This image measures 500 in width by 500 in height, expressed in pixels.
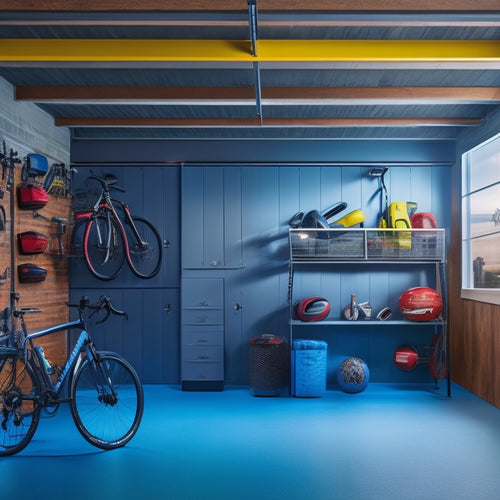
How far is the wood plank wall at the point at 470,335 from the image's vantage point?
5.25 meters

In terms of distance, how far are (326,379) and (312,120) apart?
116 inches

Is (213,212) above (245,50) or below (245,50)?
below

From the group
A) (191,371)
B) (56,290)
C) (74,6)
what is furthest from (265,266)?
(74,6)

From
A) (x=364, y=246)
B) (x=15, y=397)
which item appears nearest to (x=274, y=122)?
(x=364, y=246)

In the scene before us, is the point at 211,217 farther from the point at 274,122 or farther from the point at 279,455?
the point at 279,455

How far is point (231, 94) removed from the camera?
489 cm

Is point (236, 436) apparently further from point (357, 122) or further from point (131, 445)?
point (357, 122)

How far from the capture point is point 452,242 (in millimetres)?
6449

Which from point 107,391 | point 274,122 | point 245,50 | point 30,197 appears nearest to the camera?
point 245,50

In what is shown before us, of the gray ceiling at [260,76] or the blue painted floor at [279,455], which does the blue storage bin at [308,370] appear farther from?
the gray ceiling at [260,76]

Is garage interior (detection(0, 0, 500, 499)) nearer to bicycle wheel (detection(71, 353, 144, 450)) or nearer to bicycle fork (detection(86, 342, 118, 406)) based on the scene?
bicycle wheel (detection(71, 353, 144, 450))

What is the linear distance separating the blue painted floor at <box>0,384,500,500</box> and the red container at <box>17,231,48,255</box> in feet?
5.17

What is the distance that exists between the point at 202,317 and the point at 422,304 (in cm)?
248

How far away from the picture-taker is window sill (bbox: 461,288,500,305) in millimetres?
5160
